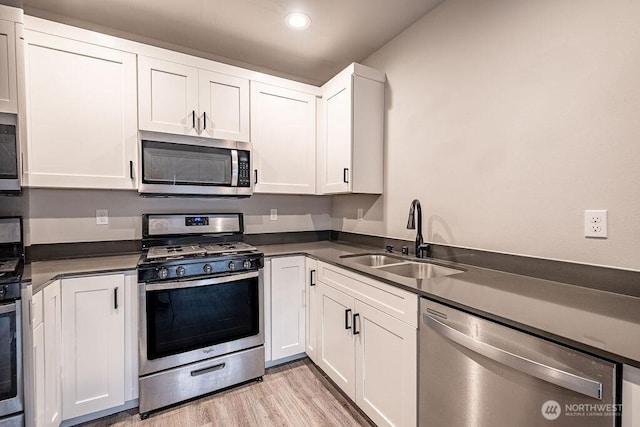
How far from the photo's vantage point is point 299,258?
2.40 meters

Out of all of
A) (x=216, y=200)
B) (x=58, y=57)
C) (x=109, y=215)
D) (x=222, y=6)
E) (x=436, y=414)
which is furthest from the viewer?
(x=216, y=200)

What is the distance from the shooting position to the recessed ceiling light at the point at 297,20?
6.82ft

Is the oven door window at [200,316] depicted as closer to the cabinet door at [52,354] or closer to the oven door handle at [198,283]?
the oven door handle at [198,283]

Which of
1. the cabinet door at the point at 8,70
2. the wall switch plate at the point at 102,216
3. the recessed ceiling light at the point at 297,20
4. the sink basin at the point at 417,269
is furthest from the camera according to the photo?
the wall switch plate at the point at 102,216

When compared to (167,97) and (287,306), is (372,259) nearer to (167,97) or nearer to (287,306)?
(287,306)

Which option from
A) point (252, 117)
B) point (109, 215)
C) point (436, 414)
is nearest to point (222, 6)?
point (252, 117)

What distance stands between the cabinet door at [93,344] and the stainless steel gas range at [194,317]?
0.41 ft

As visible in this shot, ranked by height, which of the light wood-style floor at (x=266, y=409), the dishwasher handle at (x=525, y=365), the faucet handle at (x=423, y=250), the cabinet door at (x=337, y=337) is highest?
the faucet handle at (x=423, y=250)

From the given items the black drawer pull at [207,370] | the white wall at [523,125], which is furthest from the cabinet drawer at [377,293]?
the black drawer pull at [207,370]

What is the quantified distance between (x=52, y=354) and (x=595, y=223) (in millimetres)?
2673

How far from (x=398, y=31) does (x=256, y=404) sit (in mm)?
2868

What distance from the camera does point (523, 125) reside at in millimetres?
1490

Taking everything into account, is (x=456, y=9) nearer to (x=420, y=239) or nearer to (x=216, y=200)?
(x=420, y=239)

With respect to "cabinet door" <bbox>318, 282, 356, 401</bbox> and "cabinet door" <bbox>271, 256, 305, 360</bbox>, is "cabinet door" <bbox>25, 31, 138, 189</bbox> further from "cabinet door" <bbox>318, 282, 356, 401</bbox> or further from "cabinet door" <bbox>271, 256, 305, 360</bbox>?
"cabinet door" <bbox>318, 282, 356, 401</bbox>
